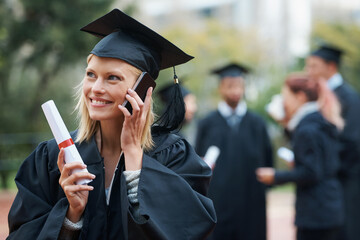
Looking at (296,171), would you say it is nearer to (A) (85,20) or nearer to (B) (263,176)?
(B) (263,176)

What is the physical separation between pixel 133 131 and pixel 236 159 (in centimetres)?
395

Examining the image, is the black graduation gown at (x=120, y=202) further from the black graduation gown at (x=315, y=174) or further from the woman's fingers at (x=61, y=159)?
the black graduation gown at (x=315, y=174)

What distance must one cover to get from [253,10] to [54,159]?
202 feet

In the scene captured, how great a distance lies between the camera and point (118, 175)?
247 centimetres

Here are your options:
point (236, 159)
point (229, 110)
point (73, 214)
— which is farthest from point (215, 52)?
point (73, 214)

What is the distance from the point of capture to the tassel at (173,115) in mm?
2697

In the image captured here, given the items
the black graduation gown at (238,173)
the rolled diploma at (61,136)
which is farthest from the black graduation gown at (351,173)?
the rolled diploma at (61,136)

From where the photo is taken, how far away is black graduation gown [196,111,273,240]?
604 centimetres

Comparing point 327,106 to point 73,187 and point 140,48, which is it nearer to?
point 140,48

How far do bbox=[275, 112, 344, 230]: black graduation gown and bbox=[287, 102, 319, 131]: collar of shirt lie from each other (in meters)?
0.04

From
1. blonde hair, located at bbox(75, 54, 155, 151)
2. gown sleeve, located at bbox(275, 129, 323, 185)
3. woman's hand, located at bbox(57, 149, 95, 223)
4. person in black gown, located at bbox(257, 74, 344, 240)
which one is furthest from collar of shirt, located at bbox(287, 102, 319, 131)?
woman's hand, located at bbox(57, 149, 95, 223)

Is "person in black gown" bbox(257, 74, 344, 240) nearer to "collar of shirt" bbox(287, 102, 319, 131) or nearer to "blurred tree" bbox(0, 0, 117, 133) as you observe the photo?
"collar of shirt" bbox(287, 102, 319, 131)

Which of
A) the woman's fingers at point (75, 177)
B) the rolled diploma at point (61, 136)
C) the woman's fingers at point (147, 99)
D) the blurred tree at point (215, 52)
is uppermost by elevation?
the woman's fingers at point (147, 99)

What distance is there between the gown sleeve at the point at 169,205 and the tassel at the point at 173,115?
0.73 ft
